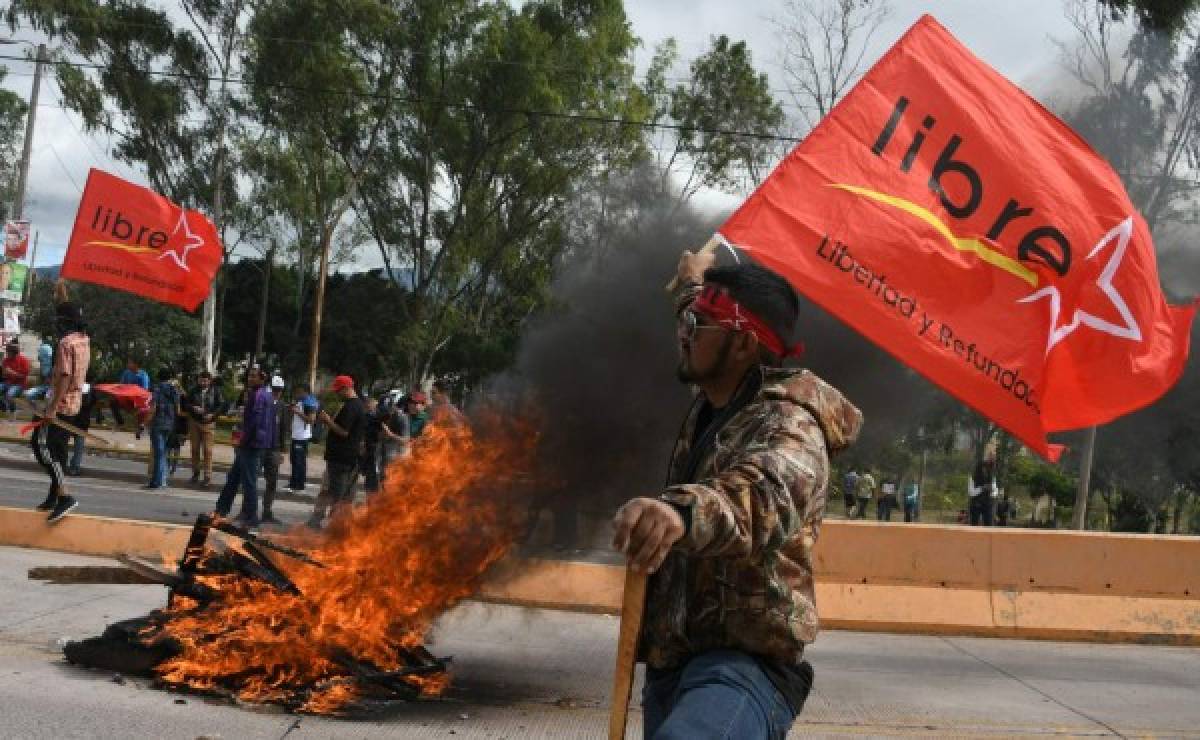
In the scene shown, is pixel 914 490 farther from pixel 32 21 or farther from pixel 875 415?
pixel 32 21

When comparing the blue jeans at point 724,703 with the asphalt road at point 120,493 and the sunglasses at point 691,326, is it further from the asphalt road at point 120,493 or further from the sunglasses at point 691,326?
the asphalt road at point 120,493

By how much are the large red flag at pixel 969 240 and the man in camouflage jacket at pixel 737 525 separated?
3.20 m

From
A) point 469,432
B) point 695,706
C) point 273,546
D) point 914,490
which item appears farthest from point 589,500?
point 914,490

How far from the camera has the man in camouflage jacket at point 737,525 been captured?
204 cm

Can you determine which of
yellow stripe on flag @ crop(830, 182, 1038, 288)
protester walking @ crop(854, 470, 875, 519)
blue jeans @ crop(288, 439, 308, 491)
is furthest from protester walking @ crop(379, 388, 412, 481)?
protester walking @ crop(854, 470, 875, 519)

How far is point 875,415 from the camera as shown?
7.05 metres

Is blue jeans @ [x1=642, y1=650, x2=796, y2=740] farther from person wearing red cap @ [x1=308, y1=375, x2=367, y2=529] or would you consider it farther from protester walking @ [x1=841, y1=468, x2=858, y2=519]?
protester walking @ [x1=841, y1=468, x2=858, y2=519]

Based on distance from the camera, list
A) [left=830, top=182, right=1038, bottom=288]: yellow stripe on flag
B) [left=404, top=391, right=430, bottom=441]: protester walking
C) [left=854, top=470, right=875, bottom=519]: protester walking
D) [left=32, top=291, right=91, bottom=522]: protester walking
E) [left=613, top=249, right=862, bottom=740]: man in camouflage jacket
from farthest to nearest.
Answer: [left=854, top=470, right=875, bottom=519]: protester walking, [left=404, top=391, right=430, bottom=441]: protester walking, [left=32, top=291, right=91, bottom=522]: protester walking, [left=830, top=182, right=1038, bottom=288]: yellow stripe on flag, [left=613, top=249, right=862, bottom=740]: man in camouflage jacket

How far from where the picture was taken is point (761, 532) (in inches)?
82.7

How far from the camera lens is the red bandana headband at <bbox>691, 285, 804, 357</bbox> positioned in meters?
2.55

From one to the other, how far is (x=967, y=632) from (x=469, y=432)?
179 inches

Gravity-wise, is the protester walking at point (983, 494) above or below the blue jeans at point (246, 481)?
above

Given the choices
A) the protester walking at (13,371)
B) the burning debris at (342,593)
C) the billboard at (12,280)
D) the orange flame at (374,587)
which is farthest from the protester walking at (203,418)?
the orange flame at (374,587)

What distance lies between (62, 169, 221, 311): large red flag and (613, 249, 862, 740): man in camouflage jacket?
1252 centimetres
